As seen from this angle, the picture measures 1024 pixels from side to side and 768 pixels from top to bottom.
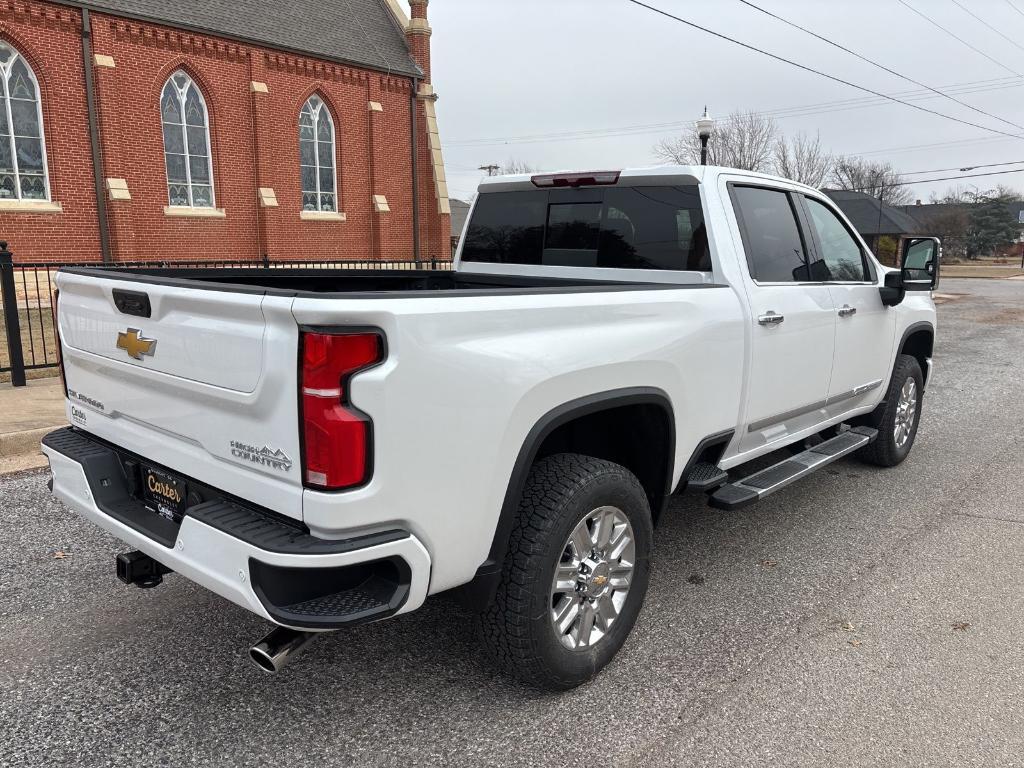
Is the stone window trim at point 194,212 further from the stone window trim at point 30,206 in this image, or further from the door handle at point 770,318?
the door handle at point 770,318

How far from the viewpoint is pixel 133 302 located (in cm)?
271

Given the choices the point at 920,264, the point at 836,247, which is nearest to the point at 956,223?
the point at 920,264

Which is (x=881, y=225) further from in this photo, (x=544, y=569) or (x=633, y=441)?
(x=544, y=569)

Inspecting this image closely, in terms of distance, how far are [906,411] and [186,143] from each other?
1823 centimetres

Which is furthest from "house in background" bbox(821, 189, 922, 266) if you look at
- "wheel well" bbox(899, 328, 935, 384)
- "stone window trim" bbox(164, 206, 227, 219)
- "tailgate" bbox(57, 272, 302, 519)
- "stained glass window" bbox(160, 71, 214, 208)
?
"tailgate" bbox(57, 272, 302, 519)

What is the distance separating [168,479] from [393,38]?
23696mm

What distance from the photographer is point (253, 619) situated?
3502 millimetres

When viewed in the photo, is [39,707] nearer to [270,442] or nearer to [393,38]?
[270,442]

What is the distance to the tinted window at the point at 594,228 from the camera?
387 centimetres

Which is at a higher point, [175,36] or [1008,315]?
[175,36]

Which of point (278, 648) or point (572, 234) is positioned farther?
point (572, 234)

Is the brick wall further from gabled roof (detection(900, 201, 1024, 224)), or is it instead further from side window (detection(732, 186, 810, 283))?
gabled roof (detection(900, 201, 1024, 224))

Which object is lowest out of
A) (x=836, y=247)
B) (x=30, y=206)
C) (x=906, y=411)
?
(x=906, y=411)

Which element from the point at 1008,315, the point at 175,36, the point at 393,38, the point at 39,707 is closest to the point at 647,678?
the point at 39,707
